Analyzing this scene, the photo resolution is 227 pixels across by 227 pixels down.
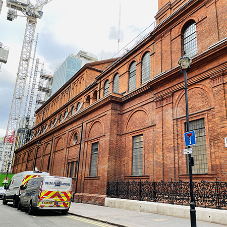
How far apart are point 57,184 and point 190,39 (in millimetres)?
12185

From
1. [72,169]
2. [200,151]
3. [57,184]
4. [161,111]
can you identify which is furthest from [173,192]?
[72,169]

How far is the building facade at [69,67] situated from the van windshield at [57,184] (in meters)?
61.3

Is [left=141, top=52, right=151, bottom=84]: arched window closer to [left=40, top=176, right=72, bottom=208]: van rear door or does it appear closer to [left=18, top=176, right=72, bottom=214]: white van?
[left=18, top=176, right=72, bottom=214]: white van

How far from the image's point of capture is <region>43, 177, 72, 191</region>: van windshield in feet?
38.7

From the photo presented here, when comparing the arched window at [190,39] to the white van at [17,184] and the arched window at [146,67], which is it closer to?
the arched window at [146,67]

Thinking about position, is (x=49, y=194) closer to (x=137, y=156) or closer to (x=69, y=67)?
(x=137, y=156)

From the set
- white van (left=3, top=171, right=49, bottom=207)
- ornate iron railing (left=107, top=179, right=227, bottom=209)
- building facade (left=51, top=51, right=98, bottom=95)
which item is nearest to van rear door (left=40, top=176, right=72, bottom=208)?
ornate iron railing (left=107, top=179, right=227, bottom=209)

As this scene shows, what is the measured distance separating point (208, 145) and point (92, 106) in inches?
479

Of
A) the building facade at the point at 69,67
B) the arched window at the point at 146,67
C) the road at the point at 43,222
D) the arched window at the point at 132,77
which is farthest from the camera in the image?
the building facade at the point at 69,67

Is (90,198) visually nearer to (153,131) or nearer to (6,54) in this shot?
(153,131)

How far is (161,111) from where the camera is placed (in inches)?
600

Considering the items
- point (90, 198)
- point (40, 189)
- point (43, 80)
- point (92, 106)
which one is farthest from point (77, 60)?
point (40, 189)

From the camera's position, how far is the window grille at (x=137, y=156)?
54.1 feet

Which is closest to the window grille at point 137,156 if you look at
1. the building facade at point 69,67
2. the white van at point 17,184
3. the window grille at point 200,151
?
the window grille at point 200,151
